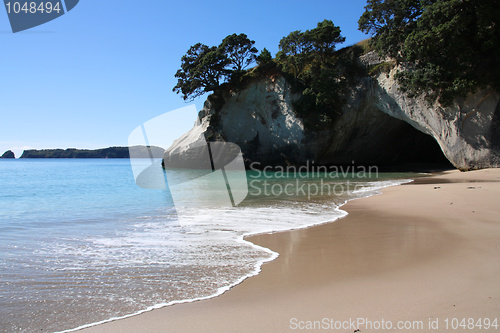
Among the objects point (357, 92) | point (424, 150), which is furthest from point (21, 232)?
point (424, 150)

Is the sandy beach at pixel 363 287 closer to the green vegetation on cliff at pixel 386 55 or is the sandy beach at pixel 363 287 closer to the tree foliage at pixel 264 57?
the green vegetation on cliff at pixel 386 55

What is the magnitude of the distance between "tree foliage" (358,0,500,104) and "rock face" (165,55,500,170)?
3.36 ft

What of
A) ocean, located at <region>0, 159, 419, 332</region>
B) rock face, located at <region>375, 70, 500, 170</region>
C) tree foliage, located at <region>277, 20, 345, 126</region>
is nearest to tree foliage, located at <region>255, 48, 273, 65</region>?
tree foliage, located at <region>277, 20, 345, 126</region>

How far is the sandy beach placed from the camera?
96.0 inches

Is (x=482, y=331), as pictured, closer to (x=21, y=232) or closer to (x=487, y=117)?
(x=21, y=232)

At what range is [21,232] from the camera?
6.32m

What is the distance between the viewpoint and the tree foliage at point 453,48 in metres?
14.9

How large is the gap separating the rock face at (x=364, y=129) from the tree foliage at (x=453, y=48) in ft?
Answer: 3.36

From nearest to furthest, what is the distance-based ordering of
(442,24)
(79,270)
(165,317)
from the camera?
1. (165,317)
2. (79,270)
3. (442,24)

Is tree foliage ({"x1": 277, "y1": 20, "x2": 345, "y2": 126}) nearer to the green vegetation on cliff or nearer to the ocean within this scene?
the green vegetation on cliff

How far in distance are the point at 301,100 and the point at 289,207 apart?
1830 cm

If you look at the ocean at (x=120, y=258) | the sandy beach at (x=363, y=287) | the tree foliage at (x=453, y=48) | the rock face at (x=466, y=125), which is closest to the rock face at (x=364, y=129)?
the rock face at (x=466, y=125)

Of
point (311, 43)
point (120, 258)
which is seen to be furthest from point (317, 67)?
point (120, 258)

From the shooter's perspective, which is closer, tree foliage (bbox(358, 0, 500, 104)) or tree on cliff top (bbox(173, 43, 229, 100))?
tree foliage (bbox(358, 0, 500, 104))
